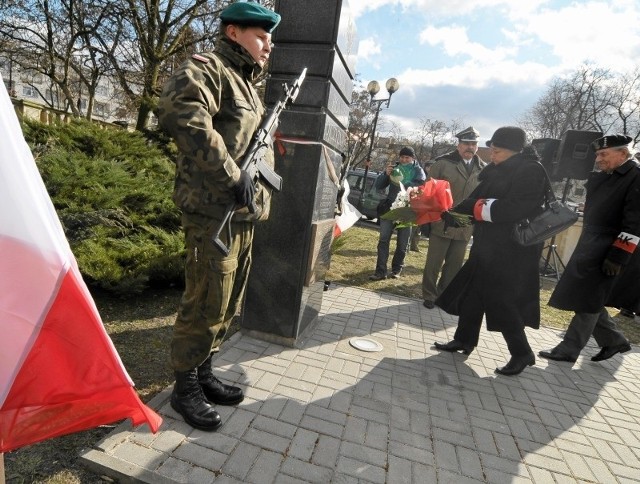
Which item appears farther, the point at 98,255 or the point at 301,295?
the point at 98,255

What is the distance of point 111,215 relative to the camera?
4.41 metres

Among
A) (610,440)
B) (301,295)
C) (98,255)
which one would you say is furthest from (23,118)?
(610,440)

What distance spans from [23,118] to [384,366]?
5.94 m

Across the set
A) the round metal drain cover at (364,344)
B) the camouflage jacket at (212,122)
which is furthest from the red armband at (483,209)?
the camouflage jacket at (212,122)

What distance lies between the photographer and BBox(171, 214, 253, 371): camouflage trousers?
2221mm

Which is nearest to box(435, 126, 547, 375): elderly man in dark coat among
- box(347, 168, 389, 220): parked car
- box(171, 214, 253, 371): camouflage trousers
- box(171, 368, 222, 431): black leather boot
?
box(171, 214, 253, 371): camouflage trousers

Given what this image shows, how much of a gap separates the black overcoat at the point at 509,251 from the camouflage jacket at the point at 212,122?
2.19 meters

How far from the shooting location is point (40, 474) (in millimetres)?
1977

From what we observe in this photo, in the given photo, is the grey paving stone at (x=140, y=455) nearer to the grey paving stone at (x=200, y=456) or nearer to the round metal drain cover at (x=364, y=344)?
the grey paving stone at (x=200, y=456)

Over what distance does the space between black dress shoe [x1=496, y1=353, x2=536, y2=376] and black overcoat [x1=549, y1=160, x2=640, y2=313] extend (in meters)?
0.79

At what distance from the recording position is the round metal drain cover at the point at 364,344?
3.84 metres

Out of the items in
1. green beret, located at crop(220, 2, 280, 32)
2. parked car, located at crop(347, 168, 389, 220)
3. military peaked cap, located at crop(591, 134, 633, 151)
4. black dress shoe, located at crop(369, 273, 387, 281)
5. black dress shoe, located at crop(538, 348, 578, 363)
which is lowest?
black dress shoe, located at crop(369, 273, 387, 281)

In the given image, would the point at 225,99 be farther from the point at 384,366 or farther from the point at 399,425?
the point at 384,366

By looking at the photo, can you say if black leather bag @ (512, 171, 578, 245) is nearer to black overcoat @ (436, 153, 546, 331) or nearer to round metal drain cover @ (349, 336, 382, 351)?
black overcoat @ (436, 153, 546, 331)
